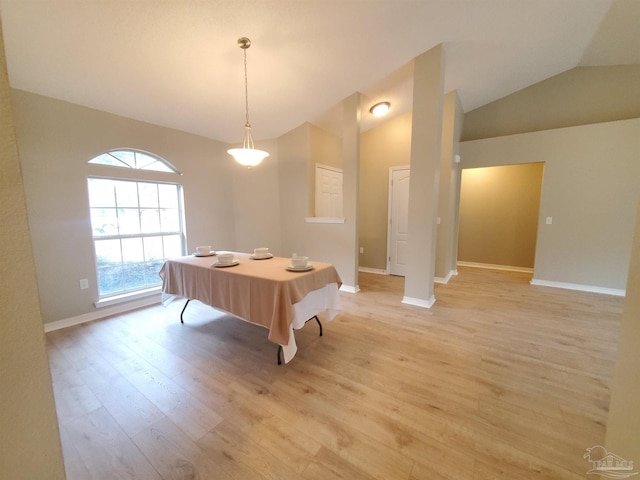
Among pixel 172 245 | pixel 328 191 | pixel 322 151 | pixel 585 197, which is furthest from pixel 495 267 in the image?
pixel 172 245

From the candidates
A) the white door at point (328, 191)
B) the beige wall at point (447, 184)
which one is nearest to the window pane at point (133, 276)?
the white door at point (328, 191)

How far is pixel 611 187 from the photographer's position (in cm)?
362

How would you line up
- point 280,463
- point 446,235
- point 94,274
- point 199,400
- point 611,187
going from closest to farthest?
point 280,463
point 199,400
point 94,274
point 611,187
point 446,235

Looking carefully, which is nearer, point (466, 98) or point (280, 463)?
point (280, 463)

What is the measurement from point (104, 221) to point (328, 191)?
341 centimetres

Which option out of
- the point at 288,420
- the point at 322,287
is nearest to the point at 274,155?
the point at 322,287

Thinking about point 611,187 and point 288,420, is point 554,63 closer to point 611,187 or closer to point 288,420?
point 611,187

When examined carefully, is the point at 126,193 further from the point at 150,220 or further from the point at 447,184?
the point at 447,184

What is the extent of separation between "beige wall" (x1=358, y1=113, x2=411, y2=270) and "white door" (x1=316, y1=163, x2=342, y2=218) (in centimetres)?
56

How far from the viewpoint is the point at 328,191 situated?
4730mm

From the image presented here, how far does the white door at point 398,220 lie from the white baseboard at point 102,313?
4092 millimetres

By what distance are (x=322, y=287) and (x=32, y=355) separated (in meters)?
1.79
